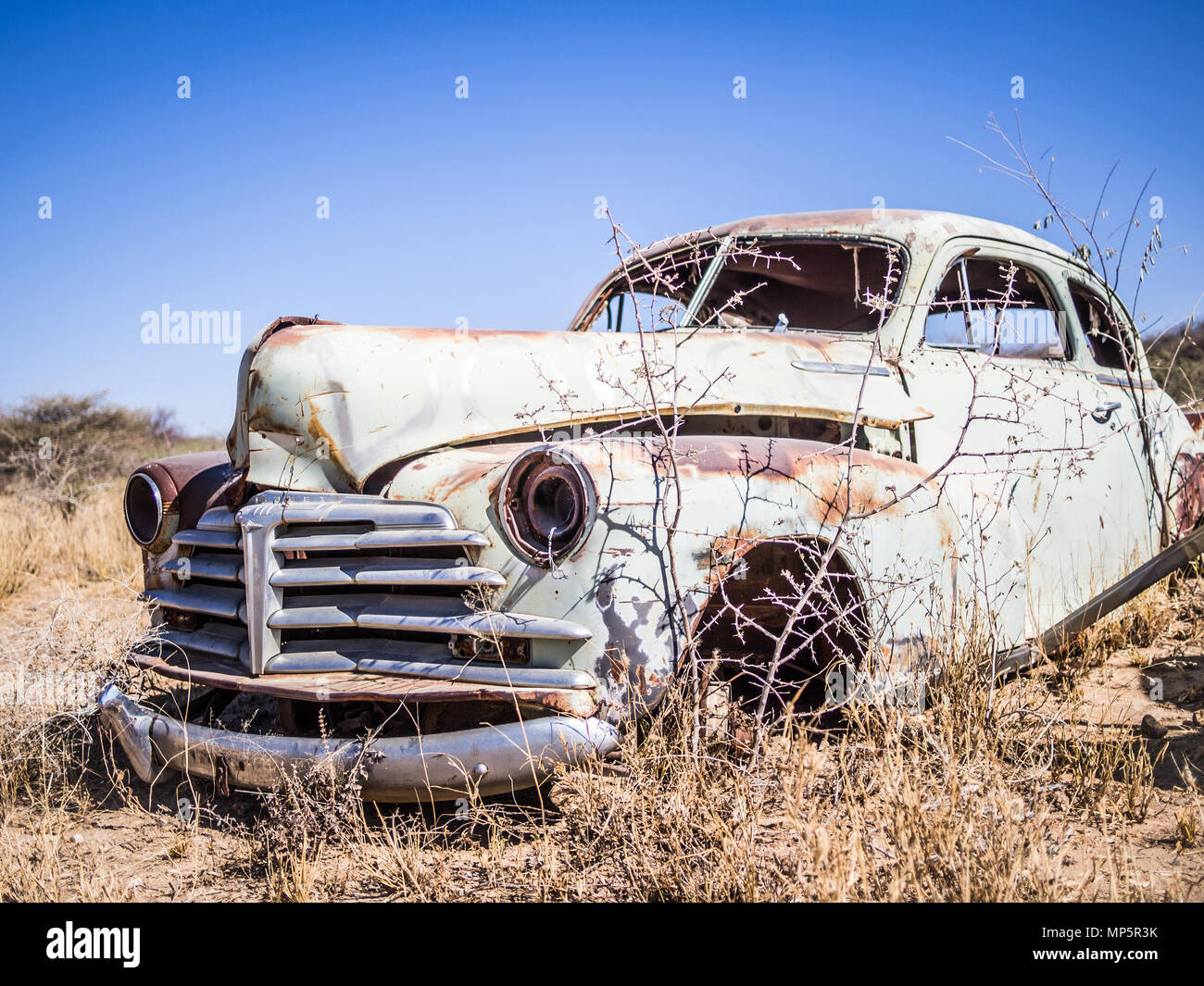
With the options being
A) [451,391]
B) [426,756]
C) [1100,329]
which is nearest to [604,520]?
[426,756]

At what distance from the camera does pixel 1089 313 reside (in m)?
4.38

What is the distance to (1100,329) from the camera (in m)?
4.50

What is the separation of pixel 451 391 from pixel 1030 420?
2247mm

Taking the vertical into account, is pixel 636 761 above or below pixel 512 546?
below

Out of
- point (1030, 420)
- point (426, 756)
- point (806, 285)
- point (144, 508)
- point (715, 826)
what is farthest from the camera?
point (806, 285)

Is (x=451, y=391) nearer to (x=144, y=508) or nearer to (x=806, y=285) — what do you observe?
(x=144, y=508)

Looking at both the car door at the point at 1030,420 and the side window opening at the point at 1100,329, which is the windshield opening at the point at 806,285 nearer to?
the car door at the point at 1030,420

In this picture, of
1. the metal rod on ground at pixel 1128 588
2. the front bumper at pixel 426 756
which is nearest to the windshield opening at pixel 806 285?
the metal rod on ground at pixel 1128 588

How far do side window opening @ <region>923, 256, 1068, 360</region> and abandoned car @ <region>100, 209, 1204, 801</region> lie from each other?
3 centimetres

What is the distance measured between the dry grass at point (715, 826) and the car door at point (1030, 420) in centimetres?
71

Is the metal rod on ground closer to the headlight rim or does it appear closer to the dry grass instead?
the dry grass
